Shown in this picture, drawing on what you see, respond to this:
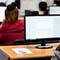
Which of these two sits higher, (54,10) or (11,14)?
(11,14)

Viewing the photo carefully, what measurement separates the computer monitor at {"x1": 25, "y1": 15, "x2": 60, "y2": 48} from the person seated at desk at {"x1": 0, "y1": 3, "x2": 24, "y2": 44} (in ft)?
1.63

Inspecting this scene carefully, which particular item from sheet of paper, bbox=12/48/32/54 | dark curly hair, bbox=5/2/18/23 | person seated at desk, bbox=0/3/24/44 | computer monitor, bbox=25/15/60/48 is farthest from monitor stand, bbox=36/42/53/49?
dark curly hair, bbox=5/2/18/23

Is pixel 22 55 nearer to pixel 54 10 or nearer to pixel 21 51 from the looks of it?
pixel 21 51

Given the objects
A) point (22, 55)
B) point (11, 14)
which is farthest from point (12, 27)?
point (22, 55)

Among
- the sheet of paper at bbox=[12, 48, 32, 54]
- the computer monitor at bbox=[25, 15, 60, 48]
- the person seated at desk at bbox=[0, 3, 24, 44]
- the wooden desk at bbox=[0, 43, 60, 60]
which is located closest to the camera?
the wooden desk at bbox=[0, 43, 60, 60]

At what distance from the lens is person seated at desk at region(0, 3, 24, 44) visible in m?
3.65

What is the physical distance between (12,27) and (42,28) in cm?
59

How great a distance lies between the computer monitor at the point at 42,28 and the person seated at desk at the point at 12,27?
1.63 feet

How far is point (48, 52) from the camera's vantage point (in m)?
2.95

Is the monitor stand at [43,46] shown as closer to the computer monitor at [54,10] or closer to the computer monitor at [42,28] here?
the computer monitor at [42,28]

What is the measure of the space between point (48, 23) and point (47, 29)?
0.25 ft

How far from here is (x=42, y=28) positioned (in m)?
3.21

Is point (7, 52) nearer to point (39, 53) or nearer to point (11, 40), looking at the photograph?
point (39, 53)

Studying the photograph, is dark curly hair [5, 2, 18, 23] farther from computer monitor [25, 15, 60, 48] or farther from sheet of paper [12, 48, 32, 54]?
sheet of paper [12, 48, 32, 54]
